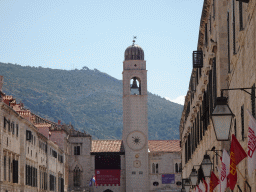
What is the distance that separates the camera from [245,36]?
51.5ft

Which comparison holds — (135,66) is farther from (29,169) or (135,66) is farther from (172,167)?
(29,169)

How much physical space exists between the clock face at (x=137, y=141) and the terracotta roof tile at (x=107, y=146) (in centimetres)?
230

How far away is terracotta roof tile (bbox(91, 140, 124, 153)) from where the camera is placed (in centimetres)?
10556

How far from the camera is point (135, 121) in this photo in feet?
344

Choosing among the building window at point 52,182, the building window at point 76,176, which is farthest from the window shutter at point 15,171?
the building window at point 76,176

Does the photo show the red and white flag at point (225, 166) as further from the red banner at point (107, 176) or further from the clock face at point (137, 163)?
the red banner at point (107, 176)

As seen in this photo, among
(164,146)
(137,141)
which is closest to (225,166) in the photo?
(137,141)

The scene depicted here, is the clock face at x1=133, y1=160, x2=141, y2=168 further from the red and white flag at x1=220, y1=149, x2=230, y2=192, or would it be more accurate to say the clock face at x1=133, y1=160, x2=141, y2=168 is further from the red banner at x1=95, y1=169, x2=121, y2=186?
the red and white flag at x1=220, y1=149, x2=230, y2=192

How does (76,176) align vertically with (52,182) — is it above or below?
above

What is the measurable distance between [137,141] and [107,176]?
7.70m

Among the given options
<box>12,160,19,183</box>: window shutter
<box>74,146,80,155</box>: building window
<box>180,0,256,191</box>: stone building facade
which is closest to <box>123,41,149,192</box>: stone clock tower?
<box>74,146,80,155</box>: building window

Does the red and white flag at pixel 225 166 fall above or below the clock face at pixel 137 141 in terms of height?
below

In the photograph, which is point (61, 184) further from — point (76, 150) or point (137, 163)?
point (137, 163)

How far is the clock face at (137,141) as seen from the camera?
104000 millimetres
